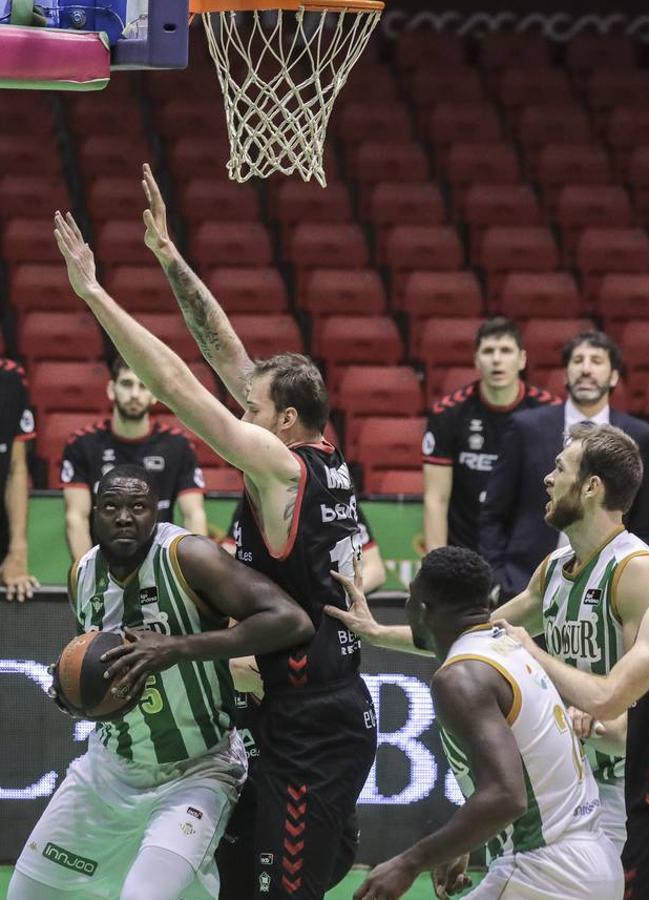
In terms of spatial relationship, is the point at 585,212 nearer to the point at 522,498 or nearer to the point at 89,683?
the point at 522,498

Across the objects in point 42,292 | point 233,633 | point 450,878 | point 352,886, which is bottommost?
point 352,886

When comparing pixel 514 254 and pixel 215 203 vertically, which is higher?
pixel 215 203

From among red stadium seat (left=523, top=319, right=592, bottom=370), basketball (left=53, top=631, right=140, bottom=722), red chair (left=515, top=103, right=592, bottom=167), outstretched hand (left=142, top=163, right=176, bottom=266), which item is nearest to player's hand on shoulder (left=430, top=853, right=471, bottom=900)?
basketball (left=53, top=631, right=140, bottom=722)

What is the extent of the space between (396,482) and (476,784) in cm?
587

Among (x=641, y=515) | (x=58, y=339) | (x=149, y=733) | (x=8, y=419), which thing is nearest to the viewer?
(x=149, y=733)

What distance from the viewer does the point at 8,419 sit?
6.92 metres

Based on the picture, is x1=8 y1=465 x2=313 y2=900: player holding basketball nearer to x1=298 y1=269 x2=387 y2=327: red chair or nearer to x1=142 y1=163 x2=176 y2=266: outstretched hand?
x1=142 y1=163 x2=176 y2=266: outstretched hand

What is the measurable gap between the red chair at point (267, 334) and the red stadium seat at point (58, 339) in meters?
0.97

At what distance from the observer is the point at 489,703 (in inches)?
136

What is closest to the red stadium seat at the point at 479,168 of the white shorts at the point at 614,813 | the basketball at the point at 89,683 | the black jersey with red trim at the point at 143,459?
the black jersey with red trim at the point at 143,459

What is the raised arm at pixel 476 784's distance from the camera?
10.9ft

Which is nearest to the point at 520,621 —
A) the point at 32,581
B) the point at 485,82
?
the point at 32,581

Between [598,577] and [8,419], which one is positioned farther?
[8,419]

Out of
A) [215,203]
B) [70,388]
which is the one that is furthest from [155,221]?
[215,203]
